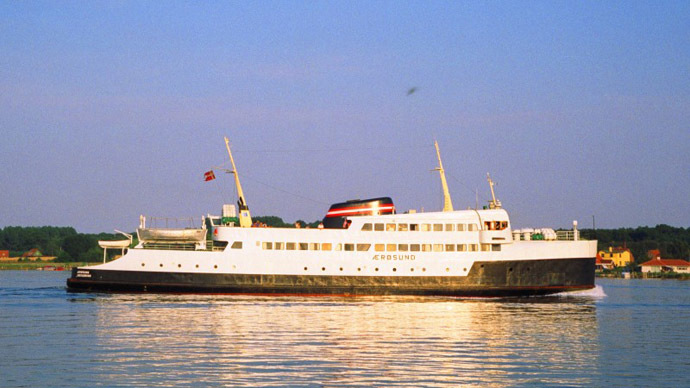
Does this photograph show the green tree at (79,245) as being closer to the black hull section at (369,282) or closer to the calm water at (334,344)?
the black hull section at (369,282)

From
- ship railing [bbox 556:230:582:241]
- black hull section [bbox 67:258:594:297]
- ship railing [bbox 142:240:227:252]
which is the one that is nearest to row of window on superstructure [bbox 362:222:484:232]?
black hull section [bbox 67:258:594:297]

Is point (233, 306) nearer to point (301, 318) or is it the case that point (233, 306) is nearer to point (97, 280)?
point (301, 318)

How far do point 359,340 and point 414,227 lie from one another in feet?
63.7

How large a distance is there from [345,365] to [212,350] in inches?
188

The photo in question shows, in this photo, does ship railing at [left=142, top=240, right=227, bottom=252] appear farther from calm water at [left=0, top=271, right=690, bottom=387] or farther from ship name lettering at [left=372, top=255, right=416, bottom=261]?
ship name lettering at [left=372, top=255, right=416, bottom=261]

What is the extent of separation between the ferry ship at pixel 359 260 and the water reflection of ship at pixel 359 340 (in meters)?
2.46

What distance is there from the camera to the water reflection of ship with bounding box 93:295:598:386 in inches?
802

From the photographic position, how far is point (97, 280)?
44000 mm

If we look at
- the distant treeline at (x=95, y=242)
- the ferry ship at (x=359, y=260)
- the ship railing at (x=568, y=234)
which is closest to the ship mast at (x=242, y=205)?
the ferry ship at (x=359, y=260)

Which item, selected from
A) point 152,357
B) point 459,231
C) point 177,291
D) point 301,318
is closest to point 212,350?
point 152,357

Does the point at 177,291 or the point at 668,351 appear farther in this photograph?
the point at 177,291

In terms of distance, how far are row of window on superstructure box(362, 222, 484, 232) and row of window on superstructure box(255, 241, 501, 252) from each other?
0.89 metres

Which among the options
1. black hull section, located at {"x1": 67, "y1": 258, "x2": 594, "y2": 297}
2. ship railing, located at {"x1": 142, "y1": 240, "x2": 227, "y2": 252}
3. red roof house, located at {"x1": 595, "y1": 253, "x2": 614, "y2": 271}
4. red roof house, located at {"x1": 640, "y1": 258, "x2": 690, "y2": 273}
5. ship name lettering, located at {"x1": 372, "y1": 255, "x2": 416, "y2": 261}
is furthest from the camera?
red roof house, located at {"x1": 595, "y1": 253, "x2": 614, "y2": 271}

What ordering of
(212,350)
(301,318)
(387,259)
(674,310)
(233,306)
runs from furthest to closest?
(387,259) → (674,310) → (233,306) → (301,318) → (212,350)
